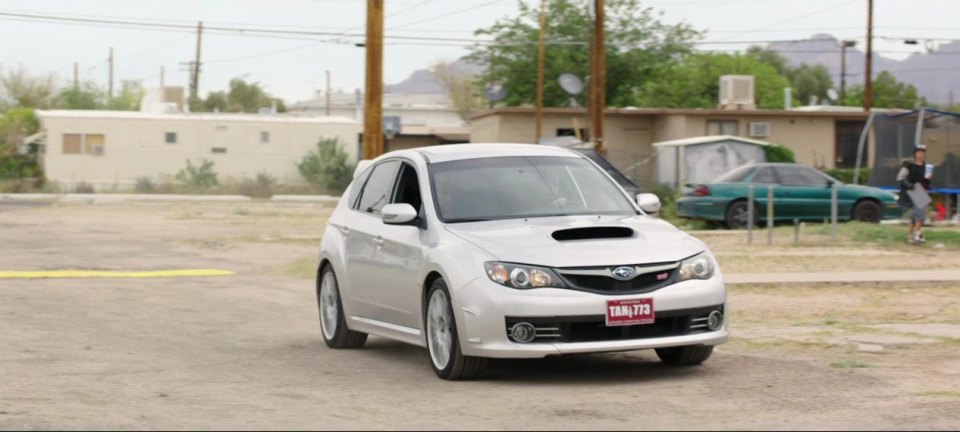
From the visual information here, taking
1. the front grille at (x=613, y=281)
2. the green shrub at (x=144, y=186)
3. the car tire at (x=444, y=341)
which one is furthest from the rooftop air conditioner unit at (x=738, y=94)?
the front grille at (x=613, y=281)

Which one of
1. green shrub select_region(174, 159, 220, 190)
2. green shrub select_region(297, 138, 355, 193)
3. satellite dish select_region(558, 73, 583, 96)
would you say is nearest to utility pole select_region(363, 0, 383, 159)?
satellite dish select_region(558, 73, 583, 96)

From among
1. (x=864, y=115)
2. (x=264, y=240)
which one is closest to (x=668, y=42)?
(x=864, y=115)

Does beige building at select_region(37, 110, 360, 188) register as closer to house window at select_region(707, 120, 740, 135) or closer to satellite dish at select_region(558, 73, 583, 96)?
satellite dish at select_region(558, 73, 583, 96)

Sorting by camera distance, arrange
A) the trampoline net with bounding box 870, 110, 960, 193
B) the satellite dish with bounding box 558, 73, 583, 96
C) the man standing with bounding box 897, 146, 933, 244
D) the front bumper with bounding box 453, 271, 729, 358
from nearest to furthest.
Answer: the front bumper with bounding box 453, 271, 729, 358 < the man standing with bounding box 897, 146, 933, 244 < the trampoline net with bounding box 870, 110, 960, 193 < the satellite dish with bounding box 558, 73, 583, 96

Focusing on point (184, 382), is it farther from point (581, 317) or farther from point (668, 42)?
point (668, 42)

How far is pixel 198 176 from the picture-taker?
184 ft

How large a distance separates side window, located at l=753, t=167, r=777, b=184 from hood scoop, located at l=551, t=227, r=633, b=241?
65.3 ft

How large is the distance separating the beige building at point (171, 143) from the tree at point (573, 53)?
9.39 meters

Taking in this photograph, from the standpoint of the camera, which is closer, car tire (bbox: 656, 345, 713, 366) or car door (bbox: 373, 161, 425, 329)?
car tire (bbox: 656, 345, 713, 366)

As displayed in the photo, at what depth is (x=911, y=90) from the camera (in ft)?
371

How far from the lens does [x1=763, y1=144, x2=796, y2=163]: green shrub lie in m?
44.5

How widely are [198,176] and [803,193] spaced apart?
31.4 meters

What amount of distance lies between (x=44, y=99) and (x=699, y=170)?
174 feet

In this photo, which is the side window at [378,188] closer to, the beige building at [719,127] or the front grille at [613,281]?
the front grille at [613,281]
